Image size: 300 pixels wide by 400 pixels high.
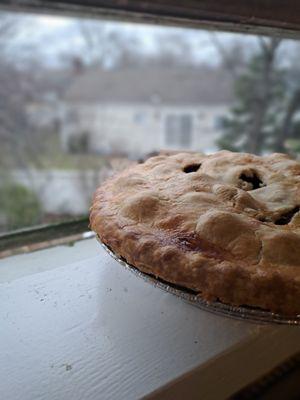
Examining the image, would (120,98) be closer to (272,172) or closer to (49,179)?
(49,179)

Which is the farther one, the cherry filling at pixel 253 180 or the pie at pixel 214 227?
the cherry filling at pixel 253 180

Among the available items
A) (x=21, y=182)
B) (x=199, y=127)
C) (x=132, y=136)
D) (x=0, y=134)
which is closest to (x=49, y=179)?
(x=21, y=182)

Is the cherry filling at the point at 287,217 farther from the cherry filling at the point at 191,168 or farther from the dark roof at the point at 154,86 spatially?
the dark roof at the point at 154,86

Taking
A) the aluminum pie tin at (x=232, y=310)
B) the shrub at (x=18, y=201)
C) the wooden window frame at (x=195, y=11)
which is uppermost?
the wooden window frame at (x=195, y=11)

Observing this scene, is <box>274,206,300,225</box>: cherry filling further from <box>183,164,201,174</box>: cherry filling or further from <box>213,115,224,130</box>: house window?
<box>213,115,224,130</box>: house window

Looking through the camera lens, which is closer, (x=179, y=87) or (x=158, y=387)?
(x=158, y=387)

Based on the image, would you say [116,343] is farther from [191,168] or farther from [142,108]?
[142,108]

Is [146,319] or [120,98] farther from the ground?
[146,319]

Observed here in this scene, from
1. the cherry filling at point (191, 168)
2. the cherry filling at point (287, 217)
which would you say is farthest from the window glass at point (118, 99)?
the cherry filling at point (287, 217)
